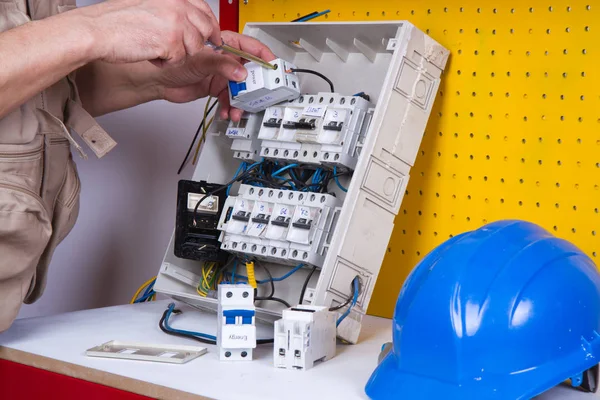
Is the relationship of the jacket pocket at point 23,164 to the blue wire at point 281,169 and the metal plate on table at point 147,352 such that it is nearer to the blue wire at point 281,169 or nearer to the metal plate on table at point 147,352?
the metal plate on table at point 147,352

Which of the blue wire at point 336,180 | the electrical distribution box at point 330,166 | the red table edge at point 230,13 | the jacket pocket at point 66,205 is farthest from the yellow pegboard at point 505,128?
the jacket pocket at point 66,205

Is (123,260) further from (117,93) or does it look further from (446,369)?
(446,369)

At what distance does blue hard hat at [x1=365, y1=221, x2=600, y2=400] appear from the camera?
0.86 m

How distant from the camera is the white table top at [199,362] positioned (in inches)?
A: 37.5

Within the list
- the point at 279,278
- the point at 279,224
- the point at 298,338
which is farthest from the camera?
the point at 279,278

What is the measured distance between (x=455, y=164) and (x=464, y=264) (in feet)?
1.82

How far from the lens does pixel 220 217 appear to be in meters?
1.38

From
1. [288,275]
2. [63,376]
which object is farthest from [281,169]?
[63,376]

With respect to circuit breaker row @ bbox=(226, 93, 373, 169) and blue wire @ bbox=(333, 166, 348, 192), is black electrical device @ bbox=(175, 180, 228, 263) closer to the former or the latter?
circuit breaker row @ bbox=(226, 93, 373, 169)

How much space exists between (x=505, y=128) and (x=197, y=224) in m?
0.62

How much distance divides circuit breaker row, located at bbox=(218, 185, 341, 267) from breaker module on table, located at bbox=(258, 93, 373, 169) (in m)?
0.07

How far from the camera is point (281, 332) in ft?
3.46

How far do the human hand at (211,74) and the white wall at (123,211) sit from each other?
15.3 inches

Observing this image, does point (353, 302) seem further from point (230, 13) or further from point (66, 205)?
point (230, 13)
